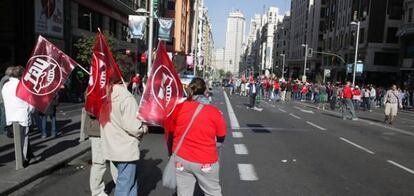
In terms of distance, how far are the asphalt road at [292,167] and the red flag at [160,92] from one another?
1781mm

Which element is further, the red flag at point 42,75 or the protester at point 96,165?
the red flag at point 42,75

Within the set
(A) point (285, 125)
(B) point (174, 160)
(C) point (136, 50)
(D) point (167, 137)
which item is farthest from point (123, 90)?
(C) point (136, 50)

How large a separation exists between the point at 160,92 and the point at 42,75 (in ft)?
10.6

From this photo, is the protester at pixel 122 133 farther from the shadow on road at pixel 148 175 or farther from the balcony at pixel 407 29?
the balcony at pixel 407 29

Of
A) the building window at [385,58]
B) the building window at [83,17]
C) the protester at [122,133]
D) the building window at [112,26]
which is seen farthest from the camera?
the building window at [385,58]

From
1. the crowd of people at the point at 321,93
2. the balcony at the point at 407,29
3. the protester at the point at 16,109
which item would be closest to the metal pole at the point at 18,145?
the protester at the point at 16,109

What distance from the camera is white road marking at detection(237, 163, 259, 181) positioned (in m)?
7.83

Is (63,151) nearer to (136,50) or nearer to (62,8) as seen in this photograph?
(62,8)

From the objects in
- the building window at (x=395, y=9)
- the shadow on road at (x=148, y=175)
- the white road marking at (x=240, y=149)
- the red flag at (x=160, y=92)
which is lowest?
the white road marking at (x=240, y=149)

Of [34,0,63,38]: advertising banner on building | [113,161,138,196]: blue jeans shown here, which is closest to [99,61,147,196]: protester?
[113,161,138,196]: blue jeans

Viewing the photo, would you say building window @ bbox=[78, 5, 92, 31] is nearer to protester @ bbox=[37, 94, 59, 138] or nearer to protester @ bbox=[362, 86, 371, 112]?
protester @ bbox=[37, 94, 59, 138]

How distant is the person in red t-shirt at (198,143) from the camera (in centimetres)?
450

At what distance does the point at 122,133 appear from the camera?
5121 mm

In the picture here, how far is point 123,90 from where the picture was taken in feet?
16.9
